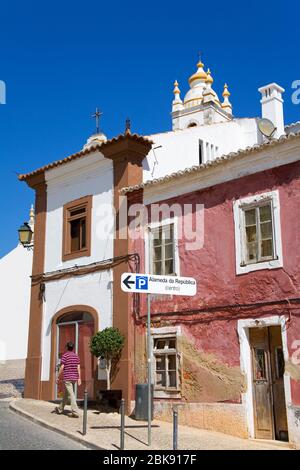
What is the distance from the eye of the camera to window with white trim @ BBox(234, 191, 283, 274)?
36.8 ft

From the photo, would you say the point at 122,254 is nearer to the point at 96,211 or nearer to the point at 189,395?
the point at 96,211

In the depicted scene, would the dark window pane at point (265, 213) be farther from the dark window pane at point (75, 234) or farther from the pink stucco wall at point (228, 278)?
the dark window pane at point (75, 234)

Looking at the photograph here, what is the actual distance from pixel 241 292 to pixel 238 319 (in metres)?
0.53

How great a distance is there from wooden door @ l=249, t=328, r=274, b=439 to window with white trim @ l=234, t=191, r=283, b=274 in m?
1.34

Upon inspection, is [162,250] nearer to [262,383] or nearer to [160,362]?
[160,362]

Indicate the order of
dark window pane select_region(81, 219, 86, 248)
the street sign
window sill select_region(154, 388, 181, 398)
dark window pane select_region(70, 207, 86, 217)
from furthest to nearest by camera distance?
dark window pane select_region(70, 207, 86, 217) < dark window pane select_region(81, 219, 86, 248) < window sill select_region(154, 388, 181, 398) < the street sign

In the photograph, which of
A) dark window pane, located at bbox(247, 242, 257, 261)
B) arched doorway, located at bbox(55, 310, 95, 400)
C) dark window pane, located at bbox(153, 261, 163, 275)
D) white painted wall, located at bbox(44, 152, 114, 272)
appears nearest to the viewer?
dark window pane, located at bbox(247, 242, 257, 261)

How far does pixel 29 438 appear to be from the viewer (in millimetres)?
9828

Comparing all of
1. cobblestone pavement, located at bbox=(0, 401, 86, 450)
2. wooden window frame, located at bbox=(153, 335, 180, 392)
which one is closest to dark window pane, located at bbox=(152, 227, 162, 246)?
wooden window frame, located at bbox=(153, 335, 180, 392)

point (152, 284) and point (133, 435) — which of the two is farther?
point (133, 435)

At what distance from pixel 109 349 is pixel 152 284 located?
4.72 metres

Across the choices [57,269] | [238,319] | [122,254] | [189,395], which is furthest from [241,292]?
[57,269]

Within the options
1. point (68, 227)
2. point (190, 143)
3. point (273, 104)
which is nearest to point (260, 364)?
point (68, 227)

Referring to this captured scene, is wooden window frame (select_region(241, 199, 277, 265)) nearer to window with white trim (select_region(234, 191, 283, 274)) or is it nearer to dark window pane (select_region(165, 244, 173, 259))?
window with white trim (select_region(234, 191, 283, 274))
